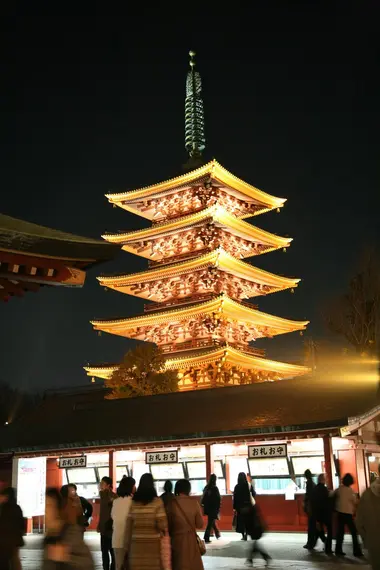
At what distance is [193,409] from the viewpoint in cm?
2272

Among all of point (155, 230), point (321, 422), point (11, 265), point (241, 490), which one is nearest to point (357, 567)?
point (241, 490)

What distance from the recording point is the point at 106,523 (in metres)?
10.9

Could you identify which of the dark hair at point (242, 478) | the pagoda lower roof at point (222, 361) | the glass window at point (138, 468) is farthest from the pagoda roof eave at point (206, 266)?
the dark hair at point (242, 478)

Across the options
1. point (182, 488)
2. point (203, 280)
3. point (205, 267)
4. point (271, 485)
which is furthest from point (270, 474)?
point (203, 280)

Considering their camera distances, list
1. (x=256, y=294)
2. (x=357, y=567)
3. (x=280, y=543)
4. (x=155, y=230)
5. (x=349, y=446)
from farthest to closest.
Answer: (x=256, y=294), (x=155, y=230), (x=349, y=446), (x=280, y=543), (x=357, y=567)

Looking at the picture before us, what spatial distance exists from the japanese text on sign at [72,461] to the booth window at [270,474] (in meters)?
5.26

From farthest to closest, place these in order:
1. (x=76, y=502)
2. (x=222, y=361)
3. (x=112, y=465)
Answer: (x=222, y=361), (x=112, y=465), (x=76, y=502)

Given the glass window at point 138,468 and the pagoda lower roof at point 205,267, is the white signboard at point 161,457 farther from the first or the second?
the pagoda lower roof at point 205,267

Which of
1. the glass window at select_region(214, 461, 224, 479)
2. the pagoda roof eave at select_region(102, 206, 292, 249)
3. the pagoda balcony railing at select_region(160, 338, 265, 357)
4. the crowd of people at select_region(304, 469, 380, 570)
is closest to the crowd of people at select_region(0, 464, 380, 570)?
the crowd of people at select_region(304, 469, 380, 570)

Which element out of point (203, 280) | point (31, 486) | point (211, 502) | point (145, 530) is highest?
point (203, 280)

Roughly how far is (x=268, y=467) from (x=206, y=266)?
62.9ft

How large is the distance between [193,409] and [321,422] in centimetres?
568

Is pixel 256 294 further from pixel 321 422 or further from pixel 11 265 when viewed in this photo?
pixel 11 265

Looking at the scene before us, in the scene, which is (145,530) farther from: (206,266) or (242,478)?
(206,266)
